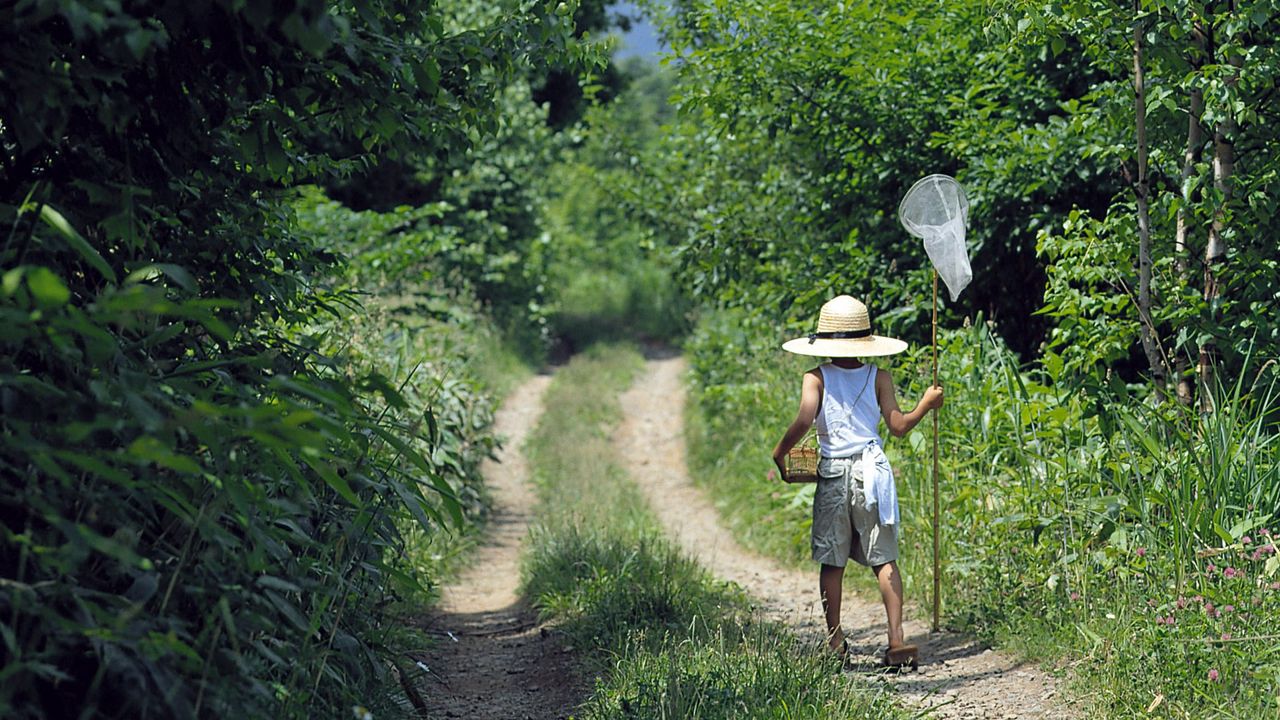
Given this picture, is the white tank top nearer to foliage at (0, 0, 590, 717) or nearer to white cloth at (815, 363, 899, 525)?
white cloth at (815, 363, 899, 525)

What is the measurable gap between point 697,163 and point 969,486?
6.90 m

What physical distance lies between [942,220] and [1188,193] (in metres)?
1.22

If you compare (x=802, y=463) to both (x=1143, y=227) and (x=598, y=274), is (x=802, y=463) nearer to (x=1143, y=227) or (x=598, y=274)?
(x=1143, y=227)

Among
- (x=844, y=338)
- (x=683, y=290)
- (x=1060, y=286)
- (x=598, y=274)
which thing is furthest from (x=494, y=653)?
(x=598, y=274)

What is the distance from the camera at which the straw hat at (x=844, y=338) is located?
598 cm

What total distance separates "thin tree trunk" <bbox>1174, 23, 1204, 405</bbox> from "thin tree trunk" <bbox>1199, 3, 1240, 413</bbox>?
0.10 m

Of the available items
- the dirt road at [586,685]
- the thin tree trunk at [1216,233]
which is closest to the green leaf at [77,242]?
the dirt road at [586,685]

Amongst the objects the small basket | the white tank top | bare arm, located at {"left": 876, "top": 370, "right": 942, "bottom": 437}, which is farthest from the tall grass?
the small basket

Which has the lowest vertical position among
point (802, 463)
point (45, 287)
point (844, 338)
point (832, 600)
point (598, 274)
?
point (832, 600)

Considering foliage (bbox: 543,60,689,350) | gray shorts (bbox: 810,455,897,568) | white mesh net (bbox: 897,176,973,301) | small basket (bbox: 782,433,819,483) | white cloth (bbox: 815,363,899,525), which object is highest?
foliage (bbox: 543,60,689,350)

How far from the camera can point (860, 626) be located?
716 centimetres

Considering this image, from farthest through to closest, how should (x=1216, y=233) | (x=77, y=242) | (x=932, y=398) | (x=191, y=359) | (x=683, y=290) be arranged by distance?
1. (x=683, y=290)
2. (x=1216, y=233)
3. (x=932, y=398)
4. (x=191, y=359)
5. (x=77, y=242)

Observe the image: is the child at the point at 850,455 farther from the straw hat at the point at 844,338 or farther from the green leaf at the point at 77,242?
the green leaf at the point at 77,242

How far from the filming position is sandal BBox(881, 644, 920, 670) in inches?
229
